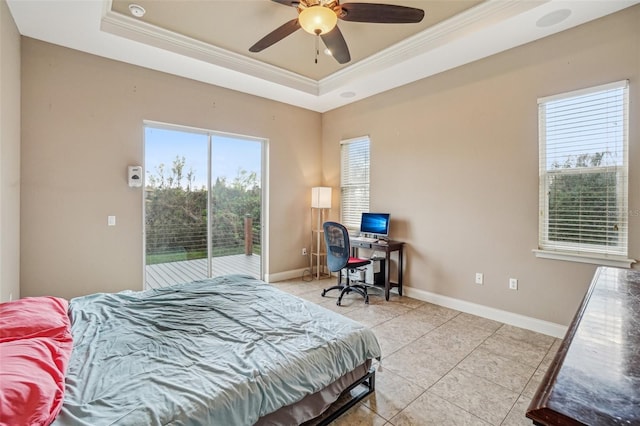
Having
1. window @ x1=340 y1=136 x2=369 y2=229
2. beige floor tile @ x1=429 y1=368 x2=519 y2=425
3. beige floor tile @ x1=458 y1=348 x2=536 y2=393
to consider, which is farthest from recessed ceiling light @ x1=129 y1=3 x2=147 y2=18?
beige floor tile @ x1=458 y1=348 x2=536 y2=393

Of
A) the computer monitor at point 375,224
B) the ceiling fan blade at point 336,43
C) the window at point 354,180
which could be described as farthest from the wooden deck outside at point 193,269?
the ceiling fan blade at point 336,43

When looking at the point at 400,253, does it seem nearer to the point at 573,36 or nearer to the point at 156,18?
the point at 573,36

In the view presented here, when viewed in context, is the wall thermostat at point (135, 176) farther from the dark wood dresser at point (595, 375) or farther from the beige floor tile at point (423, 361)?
the dark wood dresser at point (595, 375)

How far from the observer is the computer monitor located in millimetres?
4324

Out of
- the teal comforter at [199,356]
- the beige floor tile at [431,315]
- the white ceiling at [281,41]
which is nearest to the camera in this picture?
the teal comforter at [199,356]

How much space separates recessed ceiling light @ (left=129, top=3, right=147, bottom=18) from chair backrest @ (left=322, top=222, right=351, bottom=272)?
299 centimetres

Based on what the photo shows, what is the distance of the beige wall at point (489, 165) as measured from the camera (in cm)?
279

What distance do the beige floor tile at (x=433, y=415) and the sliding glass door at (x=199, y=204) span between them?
3.30 meters

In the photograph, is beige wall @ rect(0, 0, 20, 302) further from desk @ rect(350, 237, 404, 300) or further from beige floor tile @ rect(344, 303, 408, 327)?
desk @ rect(350, 237, 404, 300)

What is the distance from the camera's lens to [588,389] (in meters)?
0.68

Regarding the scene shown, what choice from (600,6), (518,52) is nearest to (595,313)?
(600,6)

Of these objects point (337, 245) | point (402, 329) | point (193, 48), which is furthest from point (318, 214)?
point (193, 48)

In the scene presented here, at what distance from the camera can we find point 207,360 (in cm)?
155

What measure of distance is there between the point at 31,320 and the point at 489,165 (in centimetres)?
405
